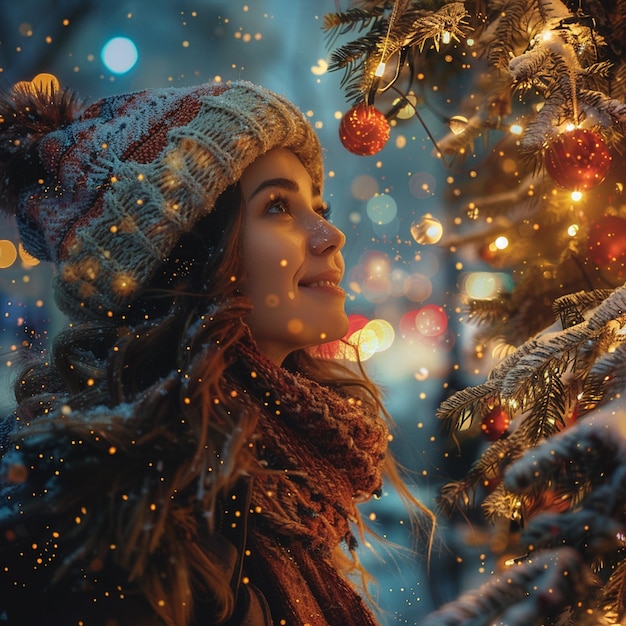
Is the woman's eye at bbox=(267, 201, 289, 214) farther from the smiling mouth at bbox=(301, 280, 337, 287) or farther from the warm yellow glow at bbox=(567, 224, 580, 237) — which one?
the warm yellow glow at bbox=(567, 224, 580, 237)

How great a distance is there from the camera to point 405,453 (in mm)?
2525

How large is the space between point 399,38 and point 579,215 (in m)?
0.55

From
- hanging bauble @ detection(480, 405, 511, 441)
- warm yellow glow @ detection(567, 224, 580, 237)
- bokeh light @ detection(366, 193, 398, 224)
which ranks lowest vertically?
hanging bauble @ detection(480, 405, 511, 441)

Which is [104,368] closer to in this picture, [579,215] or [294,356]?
[294,356]

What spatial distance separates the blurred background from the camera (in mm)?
2238

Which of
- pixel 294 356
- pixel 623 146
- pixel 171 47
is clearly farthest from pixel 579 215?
pixel 171 47

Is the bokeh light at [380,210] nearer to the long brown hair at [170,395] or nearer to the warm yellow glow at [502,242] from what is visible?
the warm yellow glow at [502,242]

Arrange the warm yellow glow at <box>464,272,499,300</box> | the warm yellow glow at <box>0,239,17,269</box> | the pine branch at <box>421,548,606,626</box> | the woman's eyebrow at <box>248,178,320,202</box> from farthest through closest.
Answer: the warm yellow glow at <box>464,272,499,300</box> < the warm yellow glow at <box>0,239,17,269</box> < the woman's eyebrow at <box>248,178,320,202</box> < the pine branch at <box>421,548,606,626</box>

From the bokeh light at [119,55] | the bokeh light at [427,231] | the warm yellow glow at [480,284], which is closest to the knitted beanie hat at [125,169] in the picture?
the bokeh light at [427,231]

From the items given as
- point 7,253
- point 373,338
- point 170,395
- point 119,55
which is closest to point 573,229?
point 170,395

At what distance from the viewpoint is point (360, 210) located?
3119 millimetres

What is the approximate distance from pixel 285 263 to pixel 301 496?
1.51ft

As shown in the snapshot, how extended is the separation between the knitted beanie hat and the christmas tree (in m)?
0.24

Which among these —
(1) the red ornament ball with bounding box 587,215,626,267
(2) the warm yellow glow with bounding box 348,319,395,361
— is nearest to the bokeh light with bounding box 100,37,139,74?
(2) the warm yellow glow with bounding box 348,319,395,361
